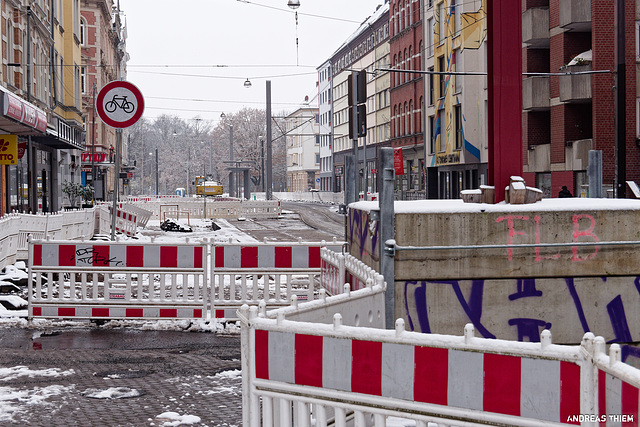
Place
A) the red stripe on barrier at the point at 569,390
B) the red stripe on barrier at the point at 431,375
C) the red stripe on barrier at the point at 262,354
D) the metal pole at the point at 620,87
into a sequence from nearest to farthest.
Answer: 1. the red stripe on barrier at the point at 569,390
2. the red stripe on barrier at the point at 431,375
3. the red stripe on barrier at the point at 262,354
4. the metal pole at the point at 620,87

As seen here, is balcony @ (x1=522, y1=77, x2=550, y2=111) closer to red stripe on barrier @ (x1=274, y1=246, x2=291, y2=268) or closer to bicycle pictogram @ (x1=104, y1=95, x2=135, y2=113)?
bicycle pictogram @ (x1=104, y1=95, x2=135, y2=113)

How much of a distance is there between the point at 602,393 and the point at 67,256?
873 centimetres

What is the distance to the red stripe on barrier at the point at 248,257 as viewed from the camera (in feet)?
35.9

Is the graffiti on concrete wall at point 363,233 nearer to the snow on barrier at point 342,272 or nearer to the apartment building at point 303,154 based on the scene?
the snow on barrier at point 342,272

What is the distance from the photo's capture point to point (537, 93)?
36.4 meters

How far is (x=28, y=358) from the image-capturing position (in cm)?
870

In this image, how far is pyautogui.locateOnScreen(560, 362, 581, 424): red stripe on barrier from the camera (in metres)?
3.54

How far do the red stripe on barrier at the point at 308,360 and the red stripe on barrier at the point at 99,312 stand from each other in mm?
7032

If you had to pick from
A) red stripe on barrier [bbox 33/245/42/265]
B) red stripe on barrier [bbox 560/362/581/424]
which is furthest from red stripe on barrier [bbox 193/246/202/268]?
red stripe on barrier [bbox 560/362/581/424]

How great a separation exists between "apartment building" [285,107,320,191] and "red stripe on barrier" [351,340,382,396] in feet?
387

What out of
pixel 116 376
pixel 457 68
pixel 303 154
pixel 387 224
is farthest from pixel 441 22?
pixel 303 154

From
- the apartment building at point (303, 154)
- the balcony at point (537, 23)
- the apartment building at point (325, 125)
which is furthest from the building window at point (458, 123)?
the apartment building at point (303, 154)

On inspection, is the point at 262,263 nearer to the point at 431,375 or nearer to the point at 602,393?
the point at 431,375

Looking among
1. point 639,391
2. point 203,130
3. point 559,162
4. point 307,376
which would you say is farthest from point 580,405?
point 203,130
